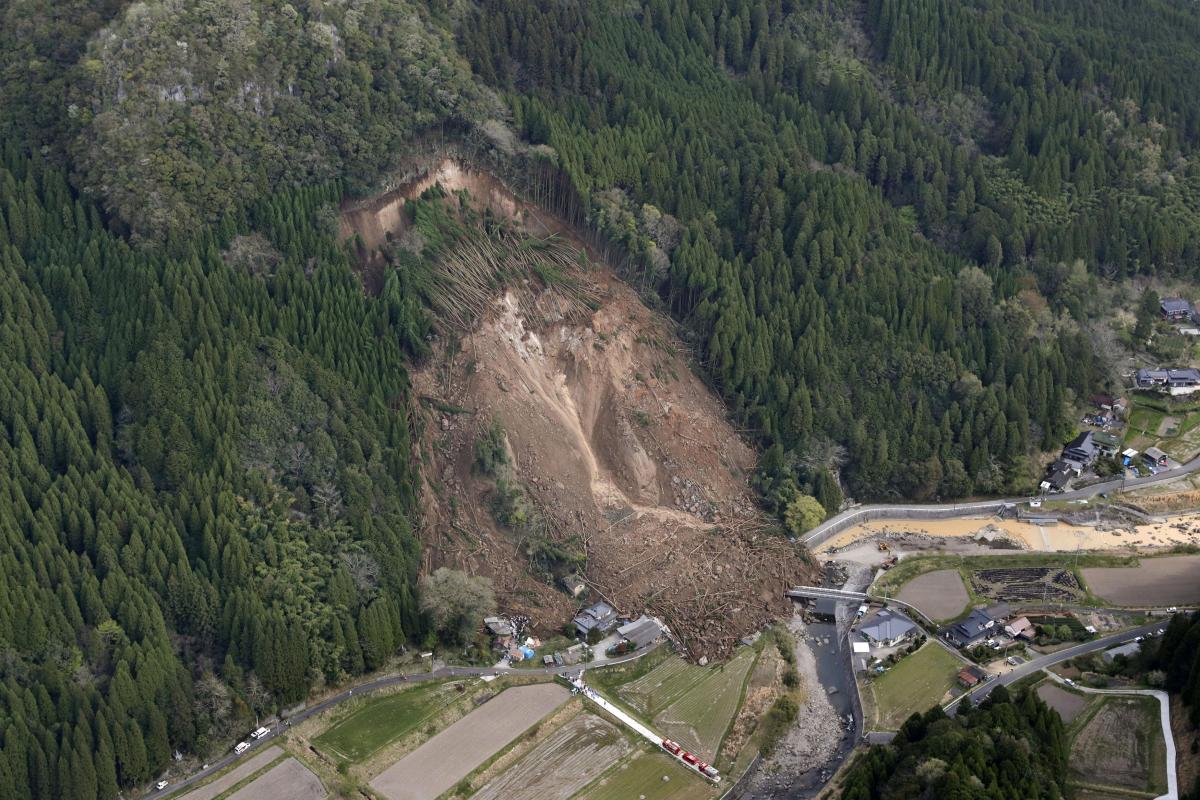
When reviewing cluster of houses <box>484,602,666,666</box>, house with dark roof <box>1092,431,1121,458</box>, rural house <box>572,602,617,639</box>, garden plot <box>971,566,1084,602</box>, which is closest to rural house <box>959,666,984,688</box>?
garden plot <box>971,566,1084,602</box>

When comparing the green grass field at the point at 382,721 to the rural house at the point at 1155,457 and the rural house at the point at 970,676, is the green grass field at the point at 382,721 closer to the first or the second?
the rural house at the point at 970,676

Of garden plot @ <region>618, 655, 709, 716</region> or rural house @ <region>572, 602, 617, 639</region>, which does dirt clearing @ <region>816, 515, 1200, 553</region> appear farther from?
rural house @ <region>572, 602, 617, 639</region>

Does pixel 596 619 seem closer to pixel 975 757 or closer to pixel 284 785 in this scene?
pixel 284 785

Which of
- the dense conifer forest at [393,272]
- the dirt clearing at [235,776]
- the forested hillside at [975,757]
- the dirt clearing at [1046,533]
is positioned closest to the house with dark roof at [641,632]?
the dense conifer forest at [393,272]

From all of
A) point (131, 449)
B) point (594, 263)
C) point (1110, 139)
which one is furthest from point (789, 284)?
point (131, 449)

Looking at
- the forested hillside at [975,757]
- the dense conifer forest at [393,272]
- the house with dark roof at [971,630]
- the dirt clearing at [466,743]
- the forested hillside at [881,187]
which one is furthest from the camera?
the forested hillside at [881,187]
